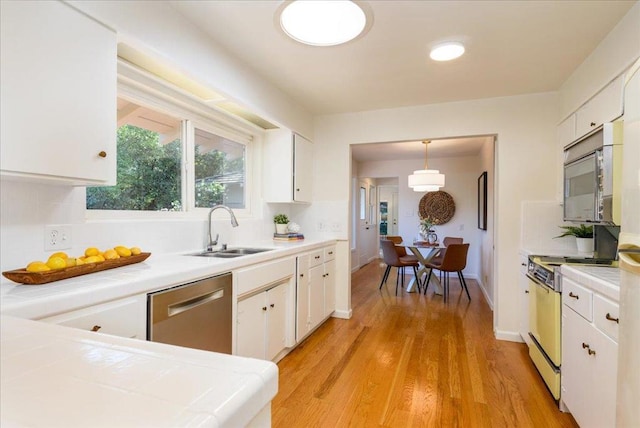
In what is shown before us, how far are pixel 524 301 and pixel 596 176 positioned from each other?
1477 mm

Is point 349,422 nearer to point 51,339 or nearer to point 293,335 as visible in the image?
point 293,335

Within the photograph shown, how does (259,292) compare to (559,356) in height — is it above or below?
above

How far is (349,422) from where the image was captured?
1.80 meters

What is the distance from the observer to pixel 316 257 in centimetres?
315

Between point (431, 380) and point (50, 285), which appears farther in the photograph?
point (431, 380)

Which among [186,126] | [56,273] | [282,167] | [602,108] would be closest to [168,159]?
[186,126]

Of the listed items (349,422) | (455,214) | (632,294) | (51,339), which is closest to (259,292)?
(349,422)

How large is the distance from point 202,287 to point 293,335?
1279 millimetres

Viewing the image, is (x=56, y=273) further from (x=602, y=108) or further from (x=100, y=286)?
(x=602, y=108)

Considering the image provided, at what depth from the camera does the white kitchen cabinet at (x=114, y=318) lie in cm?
109

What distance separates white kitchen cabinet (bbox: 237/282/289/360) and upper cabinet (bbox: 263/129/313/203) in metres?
1.04

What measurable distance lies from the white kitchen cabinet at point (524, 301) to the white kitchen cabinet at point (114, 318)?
9.66 feet

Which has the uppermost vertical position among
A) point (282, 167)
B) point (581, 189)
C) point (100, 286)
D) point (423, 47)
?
point (423, 47)

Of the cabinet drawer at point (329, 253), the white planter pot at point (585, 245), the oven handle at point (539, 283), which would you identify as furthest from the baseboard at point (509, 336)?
the cabinet drawer at point (329, 253)
